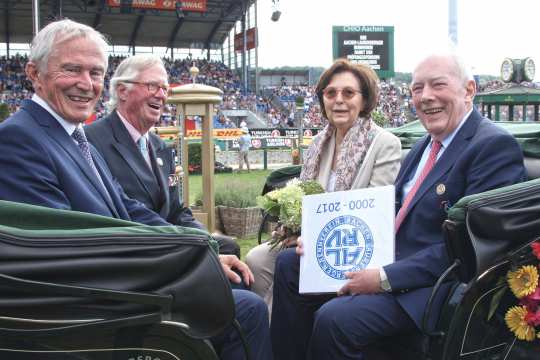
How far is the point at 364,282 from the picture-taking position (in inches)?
103

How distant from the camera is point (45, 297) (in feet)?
5.58

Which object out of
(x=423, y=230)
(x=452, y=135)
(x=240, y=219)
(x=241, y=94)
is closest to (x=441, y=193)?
(x=423, y=230)

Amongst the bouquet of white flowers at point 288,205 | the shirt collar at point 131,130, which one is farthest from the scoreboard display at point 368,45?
the bouquet of white flowers at point 288,205

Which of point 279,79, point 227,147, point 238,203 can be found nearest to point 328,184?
point 238,203

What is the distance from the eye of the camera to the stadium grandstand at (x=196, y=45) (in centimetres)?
3759

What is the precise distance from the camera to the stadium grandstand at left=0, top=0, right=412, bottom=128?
37.6m

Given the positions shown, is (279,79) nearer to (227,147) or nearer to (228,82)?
(228,82)

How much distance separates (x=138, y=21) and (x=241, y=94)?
33.6 ft

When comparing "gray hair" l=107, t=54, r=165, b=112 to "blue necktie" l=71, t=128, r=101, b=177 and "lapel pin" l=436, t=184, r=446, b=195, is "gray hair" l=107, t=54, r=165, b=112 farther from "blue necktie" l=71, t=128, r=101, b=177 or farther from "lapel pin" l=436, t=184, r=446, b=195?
"lapel pin" l=436, t=184, r=446, b=195

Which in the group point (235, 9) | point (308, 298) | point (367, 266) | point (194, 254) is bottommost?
point (308, 298)

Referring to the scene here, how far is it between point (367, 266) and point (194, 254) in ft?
3.53

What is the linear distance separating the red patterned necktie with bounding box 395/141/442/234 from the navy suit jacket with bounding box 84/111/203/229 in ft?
4.41

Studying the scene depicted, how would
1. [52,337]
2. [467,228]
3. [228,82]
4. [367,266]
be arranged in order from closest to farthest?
[52,337]
[467,228]
[367,266]
[228,82]

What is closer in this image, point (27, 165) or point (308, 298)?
point (27, 165)
